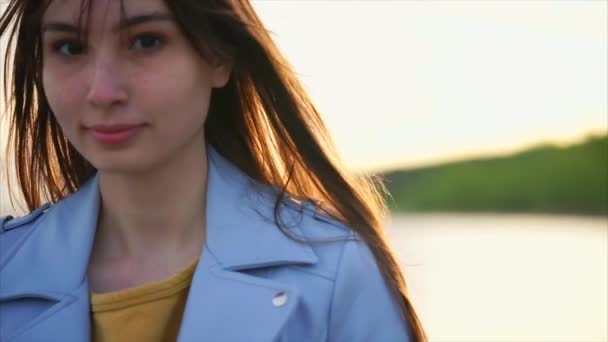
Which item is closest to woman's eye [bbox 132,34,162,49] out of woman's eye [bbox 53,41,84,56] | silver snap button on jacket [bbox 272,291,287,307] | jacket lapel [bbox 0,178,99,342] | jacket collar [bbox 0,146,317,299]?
woman's eye [bbox 53,41,84,56]

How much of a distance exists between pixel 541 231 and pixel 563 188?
178cm

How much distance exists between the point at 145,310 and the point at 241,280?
0.84 feet

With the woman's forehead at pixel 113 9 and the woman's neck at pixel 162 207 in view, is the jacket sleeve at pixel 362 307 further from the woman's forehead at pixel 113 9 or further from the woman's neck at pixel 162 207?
the woman's forehead at pixel 113 9

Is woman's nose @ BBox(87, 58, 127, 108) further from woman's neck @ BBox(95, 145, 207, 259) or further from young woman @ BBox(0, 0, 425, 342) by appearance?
woman's neck @ BBox(95, 145, 207, 259)

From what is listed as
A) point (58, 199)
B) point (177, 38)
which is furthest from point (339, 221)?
point (58, 199)

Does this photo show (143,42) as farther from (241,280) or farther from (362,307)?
(362,307)

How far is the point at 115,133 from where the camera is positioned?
293 cm

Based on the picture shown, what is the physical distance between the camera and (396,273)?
124 inches

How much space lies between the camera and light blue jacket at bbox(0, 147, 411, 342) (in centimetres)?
303

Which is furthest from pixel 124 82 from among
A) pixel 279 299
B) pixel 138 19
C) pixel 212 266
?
pixel 279 299

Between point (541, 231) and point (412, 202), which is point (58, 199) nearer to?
point (541, 231)

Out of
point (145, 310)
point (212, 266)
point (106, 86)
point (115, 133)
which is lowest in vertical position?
point (145, 310)

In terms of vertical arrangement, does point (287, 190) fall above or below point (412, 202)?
above

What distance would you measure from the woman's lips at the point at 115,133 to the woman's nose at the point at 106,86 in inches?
2.4
